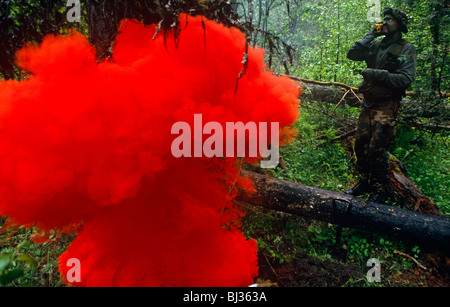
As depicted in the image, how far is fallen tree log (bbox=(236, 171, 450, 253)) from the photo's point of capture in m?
3.68

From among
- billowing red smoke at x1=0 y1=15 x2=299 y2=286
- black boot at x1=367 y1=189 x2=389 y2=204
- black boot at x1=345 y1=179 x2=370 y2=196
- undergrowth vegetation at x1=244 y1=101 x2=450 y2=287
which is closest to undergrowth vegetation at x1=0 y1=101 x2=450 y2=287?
undergrowth vegetation at x1=244 y1=101 x2=450 y2=287

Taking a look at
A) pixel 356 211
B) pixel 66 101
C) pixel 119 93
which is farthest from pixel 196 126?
pixel 356 211

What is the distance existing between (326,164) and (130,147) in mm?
4703

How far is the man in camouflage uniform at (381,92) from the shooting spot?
407 centimetres

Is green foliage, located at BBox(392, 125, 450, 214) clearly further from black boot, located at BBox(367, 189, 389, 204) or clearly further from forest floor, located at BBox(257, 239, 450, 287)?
forest floor, located at BBox(257, 239, 450, 287)

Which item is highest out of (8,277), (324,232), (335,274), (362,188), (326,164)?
(326,164)

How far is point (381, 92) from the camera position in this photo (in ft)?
13.9

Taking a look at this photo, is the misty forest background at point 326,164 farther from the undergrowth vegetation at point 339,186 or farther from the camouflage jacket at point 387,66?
the camouflage jacket at point 387,66

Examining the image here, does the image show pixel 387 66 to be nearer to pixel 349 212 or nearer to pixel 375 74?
pixel 375 74

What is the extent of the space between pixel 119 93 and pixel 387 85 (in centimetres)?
426

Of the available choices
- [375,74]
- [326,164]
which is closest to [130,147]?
[375,74]

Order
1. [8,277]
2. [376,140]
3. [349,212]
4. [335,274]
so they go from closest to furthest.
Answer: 1. [8,277]
2. [335,274]
3. [349,212]
4. [376,140]

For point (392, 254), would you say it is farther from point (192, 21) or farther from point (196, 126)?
point (192, 21)
